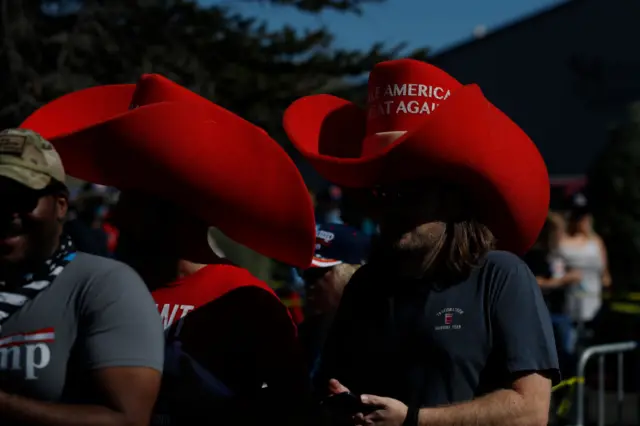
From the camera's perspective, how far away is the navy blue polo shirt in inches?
104

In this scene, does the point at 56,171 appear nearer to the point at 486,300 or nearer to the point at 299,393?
the point at 299,393

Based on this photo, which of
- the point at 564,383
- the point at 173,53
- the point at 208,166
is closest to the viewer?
the point at 208,166

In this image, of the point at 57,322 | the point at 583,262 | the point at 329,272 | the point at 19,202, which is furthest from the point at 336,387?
the point at 583,262

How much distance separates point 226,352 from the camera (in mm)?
2805

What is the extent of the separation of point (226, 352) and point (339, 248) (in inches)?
55.6

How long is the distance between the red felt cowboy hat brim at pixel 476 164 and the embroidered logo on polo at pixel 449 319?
360mm

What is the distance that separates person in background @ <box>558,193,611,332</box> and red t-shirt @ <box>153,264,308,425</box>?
24.9 feet

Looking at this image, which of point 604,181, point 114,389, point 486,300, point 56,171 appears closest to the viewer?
point 114,389

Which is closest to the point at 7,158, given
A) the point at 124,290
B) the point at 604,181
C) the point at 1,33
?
the point at 124,290

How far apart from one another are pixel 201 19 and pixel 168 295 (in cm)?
1297

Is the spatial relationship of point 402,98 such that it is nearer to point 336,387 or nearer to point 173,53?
point 336,387

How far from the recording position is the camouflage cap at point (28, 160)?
228 centimetres

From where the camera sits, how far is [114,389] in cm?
220

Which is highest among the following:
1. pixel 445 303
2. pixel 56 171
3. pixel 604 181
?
pixel 56 171
